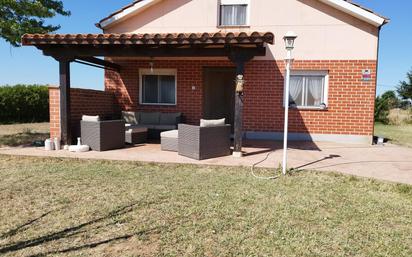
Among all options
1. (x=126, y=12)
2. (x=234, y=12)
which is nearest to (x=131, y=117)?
(x=126, y=12)

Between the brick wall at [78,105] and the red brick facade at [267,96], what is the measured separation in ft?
0.12

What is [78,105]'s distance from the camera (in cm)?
1100

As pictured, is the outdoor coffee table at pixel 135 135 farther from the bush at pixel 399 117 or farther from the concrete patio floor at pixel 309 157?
the bush at pixel 399 117

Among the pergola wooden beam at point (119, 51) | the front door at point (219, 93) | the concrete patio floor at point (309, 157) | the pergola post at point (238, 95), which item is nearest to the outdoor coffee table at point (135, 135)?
the concrete patio floor at point (309, 157)

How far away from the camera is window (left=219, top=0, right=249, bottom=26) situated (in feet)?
43.2

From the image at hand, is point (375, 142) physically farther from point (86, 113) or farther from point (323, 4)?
point (86, 113)

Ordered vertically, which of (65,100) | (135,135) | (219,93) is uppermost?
(219,93)

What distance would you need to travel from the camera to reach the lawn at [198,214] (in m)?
3.93

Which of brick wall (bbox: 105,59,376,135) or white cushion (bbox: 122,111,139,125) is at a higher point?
brick wall (bbox: 105,59,376,135)

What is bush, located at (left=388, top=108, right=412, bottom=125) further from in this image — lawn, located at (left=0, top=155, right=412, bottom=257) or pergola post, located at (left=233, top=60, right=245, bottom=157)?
lawn, located at (left=0, top=155, right=412, bottom=257)

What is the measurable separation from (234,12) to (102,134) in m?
7.45

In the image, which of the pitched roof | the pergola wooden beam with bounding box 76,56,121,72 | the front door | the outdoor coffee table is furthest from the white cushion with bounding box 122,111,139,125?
the pitched roof

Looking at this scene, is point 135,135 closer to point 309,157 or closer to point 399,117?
point 309,157

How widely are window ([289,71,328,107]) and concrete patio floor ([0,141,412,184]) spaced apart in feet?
7.22
